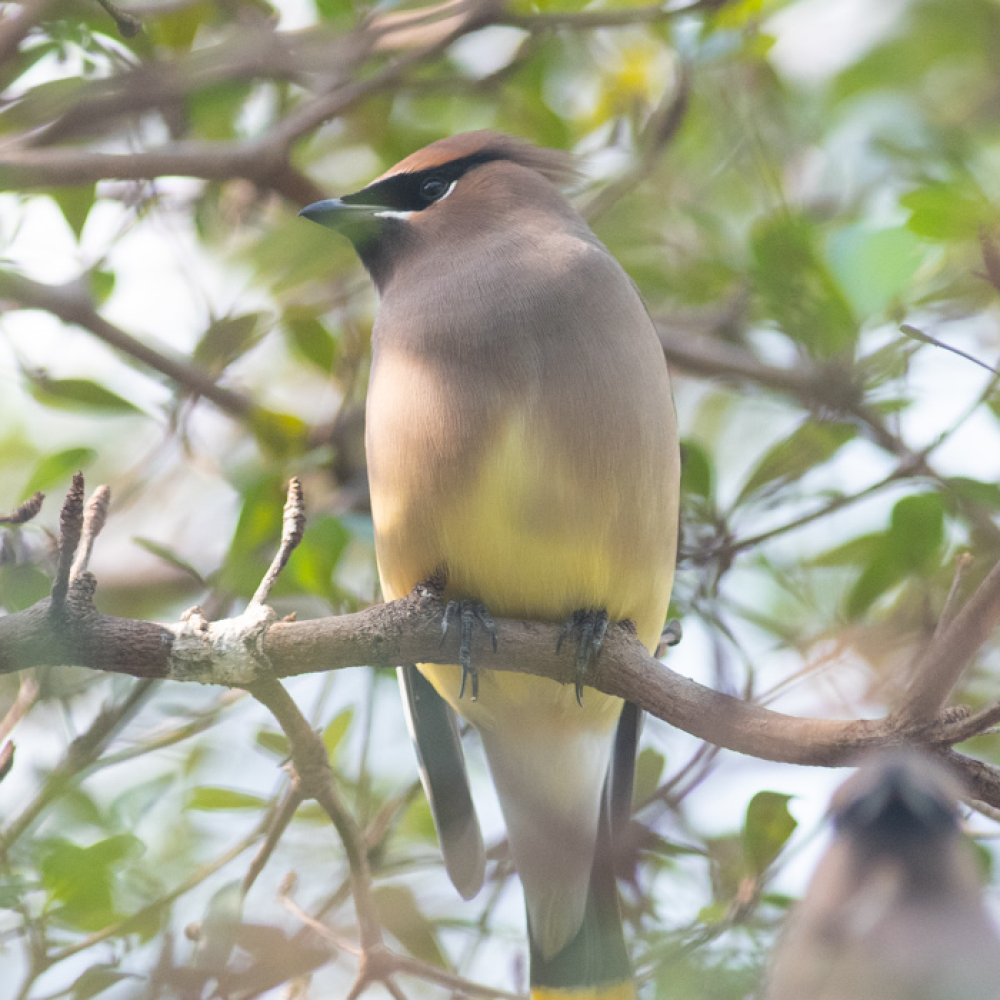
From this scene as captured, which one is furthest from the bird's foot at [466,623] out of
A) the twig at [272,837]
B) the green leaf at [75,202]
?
the green leaf at [75,202]

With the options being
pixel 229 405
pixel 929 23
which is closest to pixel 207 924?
pixel 229 405

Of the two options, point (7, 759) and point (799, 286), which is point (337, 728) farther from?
point (799, 286)

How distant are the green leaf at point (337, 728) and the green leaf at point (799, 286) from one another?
154 cm

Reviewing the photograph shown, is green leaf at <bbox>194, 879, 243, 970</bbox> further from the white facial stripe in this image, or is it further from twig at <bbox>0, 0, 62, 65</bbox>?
twig at <bbox>0, 0, 62, 65</bbox>

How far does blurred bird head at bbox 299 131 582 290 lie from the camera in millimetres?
3539

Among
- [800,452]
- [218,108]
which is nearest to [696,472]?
[800,452]

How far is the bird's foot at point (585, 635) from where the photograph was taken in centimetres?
287

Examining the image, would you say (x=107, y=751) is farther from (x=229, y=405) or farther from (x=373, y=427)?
(x=229, y=405)

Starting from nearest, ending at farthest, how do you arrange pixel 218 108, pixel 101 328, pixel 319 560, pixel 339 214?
pixel 319 560
pixel 339 214
pixel 101 328
pixel 218 108

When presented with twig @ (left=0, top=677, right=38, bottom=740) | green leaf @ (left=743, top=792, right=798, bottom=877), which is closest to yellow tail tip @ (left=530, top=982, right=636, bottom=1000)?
green leaf @ (left=743, top=792, right=798, bottom=877)

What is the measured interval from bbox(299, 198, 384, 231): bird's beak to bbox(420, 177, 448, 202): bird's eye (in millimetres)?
158

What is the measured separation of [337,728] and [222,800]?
1.22ft

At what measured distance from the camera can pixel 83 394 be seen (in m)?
3.75

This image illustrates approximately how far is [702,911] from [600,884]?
0.85 metres
